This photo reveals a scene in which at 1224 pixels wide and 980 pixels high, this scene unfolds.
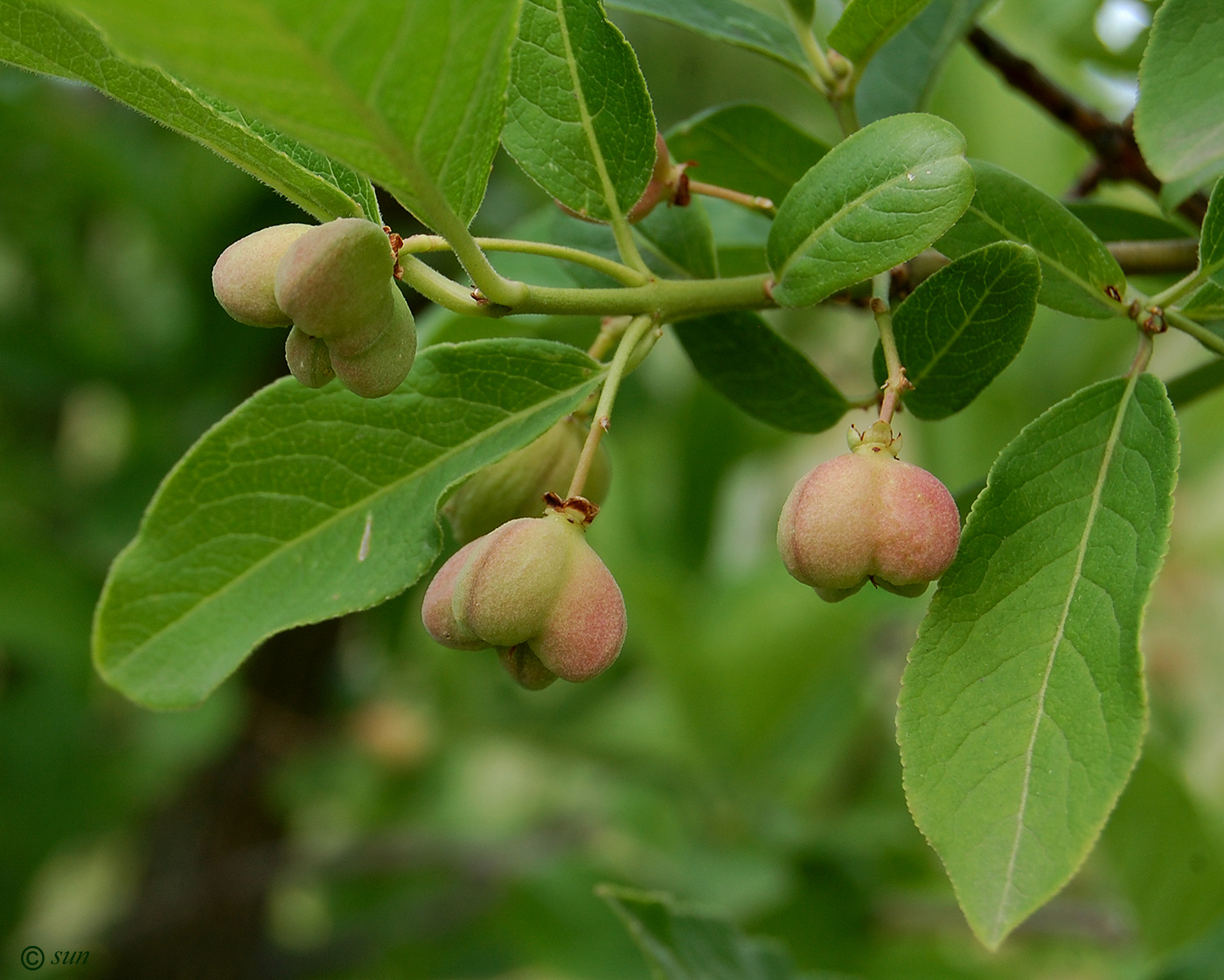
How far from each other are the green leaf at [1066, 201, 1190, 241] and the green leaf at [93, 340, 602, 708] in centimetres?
38

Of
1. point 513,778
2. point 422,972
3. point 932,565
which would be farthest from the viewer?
point 513,778

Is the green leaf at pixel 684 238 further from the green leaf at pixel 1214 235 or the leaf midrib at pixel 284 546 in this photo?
the green leaf at pixel 1214 235

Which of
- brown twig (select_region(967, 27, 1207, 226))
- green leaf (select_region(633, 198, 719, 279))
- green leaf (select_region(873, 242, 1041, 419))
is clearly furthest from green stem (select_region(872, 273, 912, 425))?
brown twig (select_region(967, 27, 1207, 226))

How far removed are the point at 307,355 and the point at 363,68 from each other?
0.16 metres

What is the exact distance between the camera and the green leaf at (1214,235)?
0.63 meters

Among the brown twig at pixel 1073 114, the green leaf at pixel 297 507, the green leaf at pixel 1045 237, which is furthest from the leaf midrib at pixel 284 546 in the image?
the brown twig at pixel 1073 114

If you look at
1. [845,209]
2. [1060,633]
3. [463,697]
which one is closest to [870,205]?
[845,209]

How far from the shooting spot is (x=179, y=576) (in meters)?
0.74

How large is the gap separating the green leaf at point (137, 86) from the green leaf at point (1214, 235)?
43 cm

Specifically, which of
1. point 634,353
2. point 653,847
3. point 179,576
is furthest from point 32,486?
point 634,353

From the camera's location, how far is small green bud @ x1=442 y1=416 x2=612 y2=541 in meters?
0.73

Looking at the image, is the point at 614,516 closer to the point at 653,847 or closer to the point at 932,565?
the point at 653,847

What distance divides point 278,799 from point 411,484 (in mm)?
1573

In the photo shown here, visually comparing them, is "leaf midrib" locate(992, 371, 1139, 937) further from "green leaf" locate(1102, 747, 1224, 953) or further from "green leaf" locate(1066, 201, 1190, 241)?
"green leaf" locate(1102, 747, 1224, 953)
